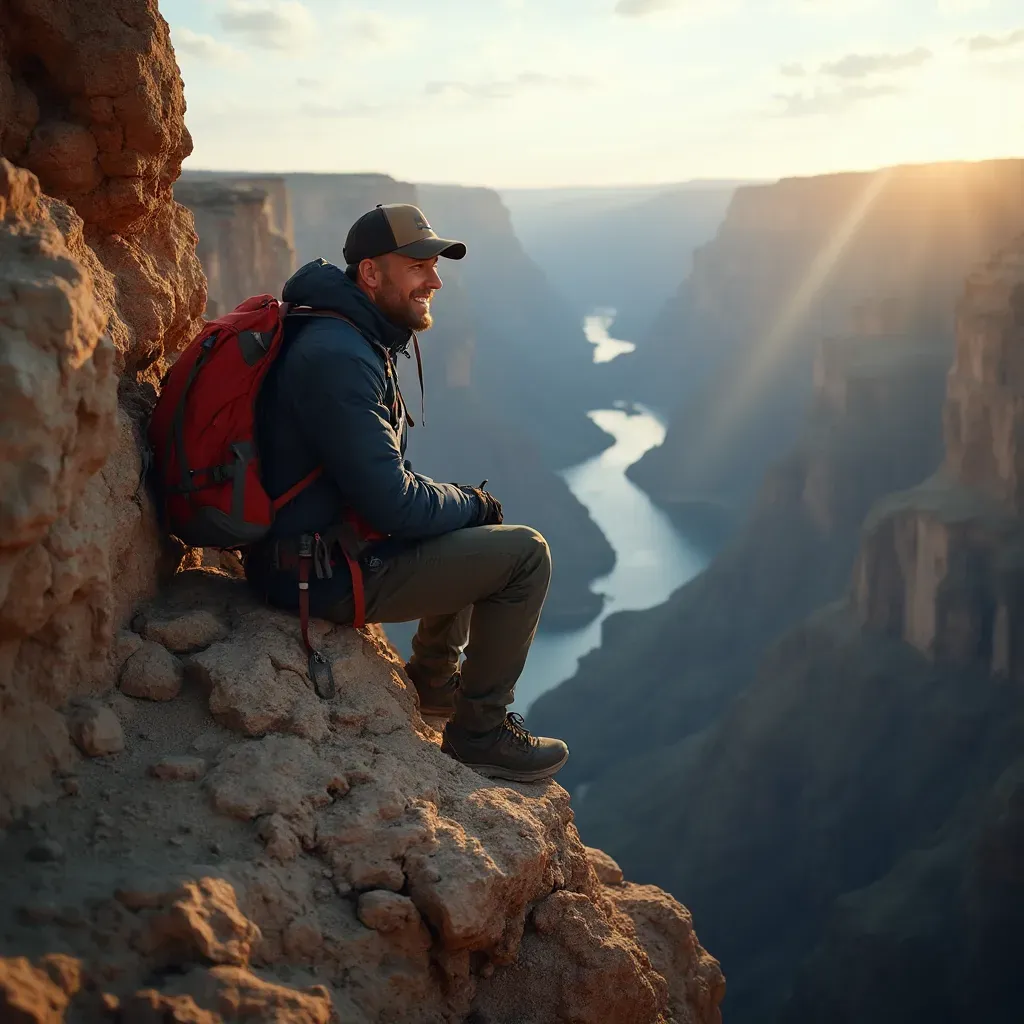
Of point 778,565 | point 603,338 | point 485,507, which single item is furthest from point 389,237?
point 603,338

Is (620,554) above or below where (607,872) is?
below

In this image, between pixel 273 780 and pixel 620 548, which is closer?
pixel 273 780

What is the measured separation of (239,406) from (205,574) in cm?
83

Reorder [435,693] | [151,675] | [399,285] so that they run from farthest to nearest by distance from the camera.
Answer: [435,693], [399,285], [151,675]

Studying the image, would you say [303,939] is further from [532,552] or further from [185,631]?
[532,552]

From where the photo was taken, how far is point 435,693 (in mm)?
4789

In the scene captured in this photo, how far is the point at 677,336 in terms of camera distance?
73188 millimetres

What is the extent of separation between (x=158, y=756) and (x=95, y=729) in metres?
0.22

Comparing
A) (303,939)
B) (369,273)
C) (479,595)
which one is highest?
(369,273)

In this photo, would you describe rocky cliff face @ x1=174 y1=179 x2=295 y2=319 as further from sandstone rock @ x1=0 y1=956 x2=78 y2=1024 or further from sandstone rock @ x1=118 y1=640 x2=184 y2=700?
sandstone rock @ x1=0 y1=956 x2=78 y2=1024

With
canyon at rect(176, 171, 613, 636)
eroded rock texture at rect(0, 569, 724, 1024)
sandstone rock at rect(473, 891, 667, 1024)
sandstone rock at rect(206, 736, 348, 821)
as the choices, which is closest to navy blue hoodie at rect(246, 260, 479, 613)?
eroded rock texture at rect(0, 569, 724, 1024)

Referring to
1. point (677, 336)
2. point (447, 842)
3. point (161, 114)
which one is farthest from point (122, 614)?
point (677, 336)

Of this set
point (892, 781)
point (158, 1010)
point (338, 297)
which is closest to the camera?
point (158, 1010)

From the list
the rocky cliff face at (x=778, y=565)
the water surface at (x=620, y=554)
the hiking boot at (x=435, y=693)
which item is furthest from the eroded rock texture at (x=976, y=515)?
the hiking boot at (x=435, y=693)
